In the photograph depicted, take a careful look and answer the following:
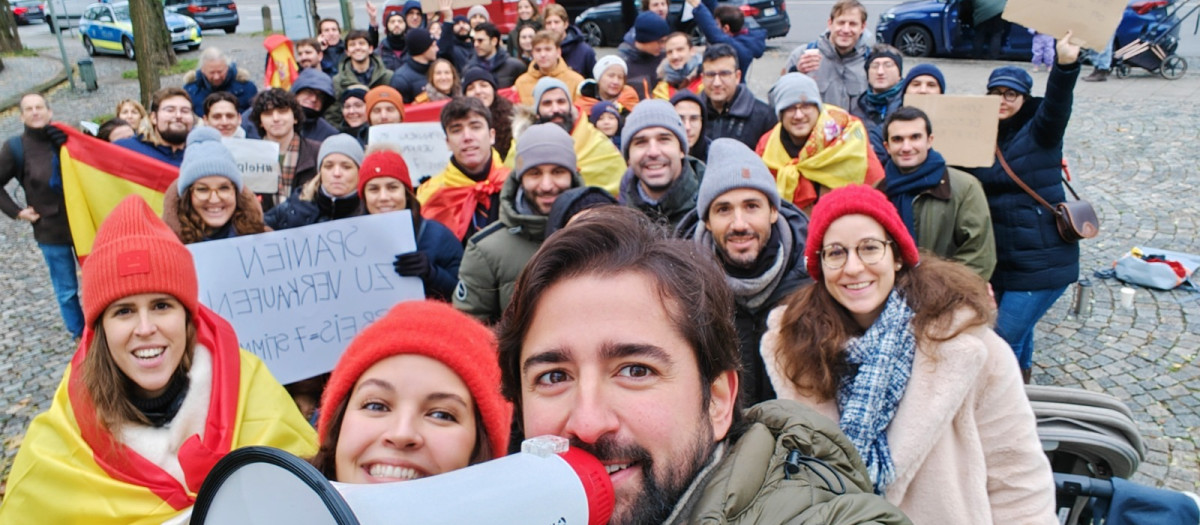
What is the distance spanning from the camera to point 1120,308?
21.2 feet

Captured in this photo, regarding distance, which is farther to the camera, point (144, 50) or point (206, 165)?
point (144, 50)

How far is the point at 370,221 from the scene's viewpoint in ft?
14.3

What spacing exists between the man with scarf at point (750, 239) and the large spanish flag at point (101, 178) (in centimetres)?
412

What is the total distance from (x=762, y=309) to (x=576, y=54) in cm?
679

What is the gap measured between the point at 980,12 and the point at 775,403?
15052 millimetres

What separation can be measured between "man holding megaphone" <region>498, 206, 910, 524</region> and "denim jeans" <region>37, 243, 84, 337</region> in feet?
20.4

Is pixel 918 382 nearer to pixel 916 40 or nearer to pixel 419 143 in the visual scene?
pixel 419 143

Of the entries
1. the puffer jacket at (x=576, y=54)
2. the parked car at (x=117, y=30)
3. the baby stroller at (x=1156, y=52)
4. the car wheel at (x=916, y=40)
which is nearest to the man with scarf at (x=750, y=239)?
the puffer jacket at (x=576, y=54)

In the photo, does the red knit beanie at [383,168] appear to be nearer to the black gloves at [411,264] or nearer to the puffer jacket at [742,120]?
the black gloves at [411,264]

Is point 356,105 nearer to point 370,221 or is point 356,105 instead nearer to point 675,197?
point 370,221

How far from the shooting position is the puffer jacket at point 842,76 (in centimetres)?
677

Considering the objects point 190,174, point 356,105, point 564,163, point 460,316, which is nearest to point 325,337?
point 190,174

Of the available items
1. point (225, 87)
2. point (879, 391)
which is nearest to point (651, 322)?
point (879, 391)

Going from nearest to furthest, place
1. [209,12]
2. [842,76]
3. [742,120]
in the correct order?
[742,120]
[842,76]
[209,12]
